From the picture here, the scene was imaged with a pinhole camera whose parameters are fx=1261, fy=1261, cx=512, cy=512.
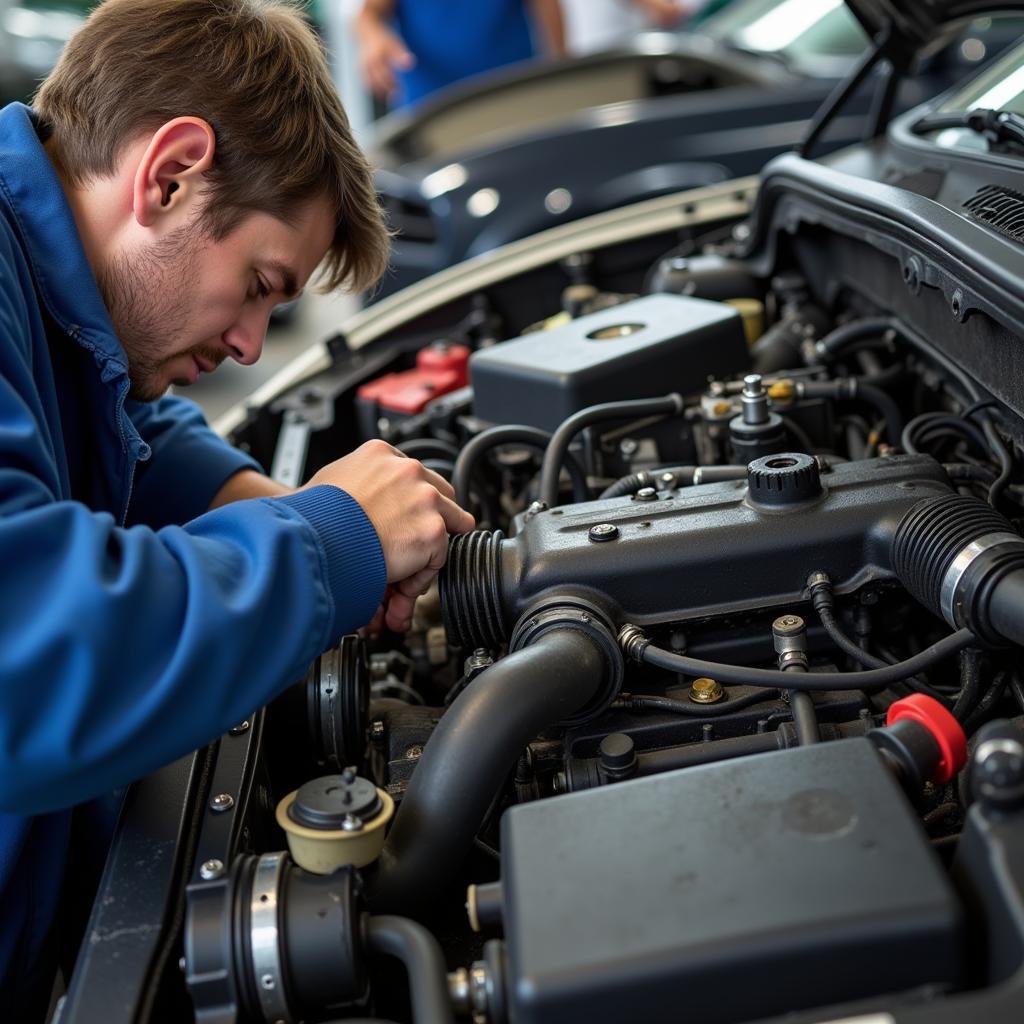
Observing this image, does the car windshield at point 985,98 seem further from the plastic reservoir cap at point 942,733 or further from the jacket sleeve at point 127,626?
the jacket sleeve at point 127,626

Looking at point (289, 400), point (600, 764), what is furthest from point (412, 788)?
point (289, 400)

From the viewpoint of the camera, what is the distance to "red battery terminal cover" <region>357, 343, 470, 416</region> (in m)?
2.07

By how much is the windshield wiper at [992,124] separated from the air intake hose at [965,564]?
64cm

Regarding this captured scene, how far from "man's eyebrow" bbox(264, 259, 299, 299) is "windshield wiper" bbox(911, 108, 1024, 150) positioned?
3.04 ft

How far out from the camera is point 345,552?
43.7 inches

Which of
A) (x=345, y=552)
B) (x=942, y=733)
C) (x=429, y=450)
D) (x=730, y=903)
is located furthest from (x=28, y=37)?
(x=730, y=903)

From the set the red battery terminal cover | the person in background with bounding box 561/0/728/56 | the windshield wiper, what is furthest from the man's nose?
the person in background with bounding box 561/0/728/56

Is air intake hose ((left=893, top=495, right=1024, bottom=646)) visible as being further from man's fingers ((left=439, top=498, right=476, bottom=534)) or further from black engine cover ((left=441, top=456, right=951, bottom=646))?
man's fingers ((left=439, top=498, right=476, bottom=534))

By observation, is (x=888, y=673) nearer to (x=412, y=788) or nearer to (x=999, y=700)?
(x=999, y=700)

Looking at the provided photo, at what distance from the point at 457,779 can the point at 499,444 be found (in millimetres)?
628

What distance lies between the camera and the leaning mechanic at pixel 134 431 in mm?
929

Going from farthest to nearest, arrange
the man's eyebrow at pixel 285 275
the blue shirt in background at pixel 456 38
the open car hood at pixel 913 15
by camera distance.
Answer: the blue shirt in background at pixel 456 38 → the open car hood at pixel 913 15 → the man's eyebrow at pixel 285 275

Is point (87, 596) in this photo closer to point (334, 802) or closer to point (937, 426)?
point (334, 802)

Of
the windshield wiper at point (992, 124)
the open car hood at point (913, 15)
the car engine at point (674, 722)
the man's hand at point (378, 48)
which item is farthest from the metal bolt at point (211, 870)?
the man's hand at point (378, 48)
